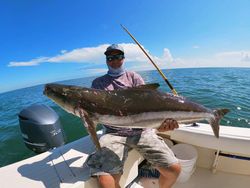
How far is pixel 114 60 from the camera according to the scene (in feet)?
10.7

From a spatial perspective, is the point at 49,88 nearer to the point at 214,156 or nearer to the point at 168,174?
the point at 168,174

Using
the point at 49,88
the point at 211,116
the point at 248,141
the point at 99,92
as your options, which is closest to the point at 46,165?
the point at 49,88

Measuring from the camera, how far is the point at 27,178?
241 cm

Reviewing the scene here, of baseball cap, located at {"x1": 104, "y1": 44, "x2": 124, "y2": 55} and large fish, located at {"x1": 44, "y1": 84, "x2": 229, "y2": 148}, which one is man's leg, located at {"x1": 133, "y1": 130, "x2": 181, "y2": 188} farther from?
baseball cap, located at {"x1": 104, "y1": 44, "x2": 124, "y2": 55}

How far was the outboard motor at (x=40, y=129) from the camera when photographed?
12.1ft

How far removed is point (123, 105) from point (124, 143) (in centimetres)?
77

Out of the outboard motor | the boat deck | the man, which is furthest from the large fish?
the boat deck

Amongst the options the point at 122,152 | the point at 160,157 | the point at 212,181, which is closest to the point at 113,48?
the point at 122,152

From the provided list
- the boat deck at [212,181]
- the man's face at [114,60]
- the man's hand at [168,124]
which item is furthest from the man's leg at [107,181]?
the man's face at [114,60]

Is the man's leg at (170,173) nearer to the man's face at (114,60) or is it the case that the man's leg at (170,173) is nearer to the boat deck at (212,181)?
the boat deck at (212,181)

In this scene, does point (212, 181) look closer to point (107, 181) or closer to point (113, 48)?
point (107, 181)

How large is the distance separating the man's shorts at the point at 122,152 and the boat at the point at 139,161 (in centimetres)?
16

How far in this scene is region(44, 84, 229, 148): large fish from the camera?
7.89ft

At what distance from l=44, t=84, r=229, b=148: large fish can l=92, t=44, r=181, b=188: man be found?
8.0 inches
